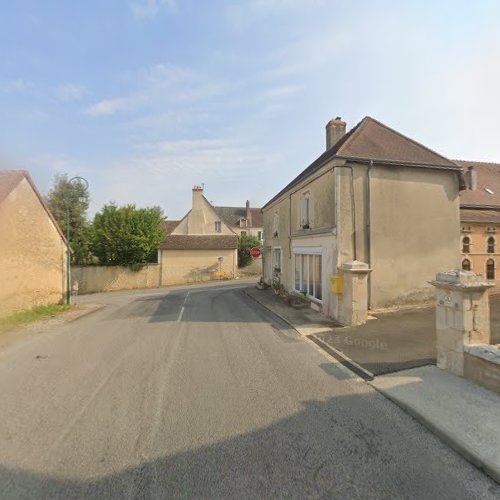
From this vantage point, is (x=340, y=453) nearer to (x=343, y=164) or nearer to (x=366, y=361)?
(x=366, y=361)

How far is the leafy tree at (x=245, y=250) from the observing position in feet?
105

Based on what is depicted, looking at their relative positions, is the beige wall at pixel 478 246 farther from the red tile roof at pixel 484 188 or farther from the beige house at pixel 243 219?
the beige house at pixel 243 219

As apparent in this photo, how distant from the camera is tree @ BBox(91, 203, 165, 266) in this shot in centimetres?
2394

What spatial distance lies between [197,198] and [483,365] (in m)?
29.6

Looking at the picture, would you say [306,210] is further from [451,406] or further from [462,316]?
[451,406]

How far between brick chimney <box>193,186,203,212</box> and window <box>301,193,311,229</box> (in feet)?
65.9

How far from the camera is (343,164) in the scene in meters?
9.58

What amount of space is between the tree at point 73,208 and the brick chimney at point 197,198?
11058mm

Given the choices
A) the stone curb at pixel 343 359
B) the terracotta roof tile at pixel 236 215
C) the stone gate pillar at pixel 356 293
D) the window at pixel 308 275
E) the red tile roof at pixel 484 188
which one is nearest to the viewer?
the stone curb at pixel 343 359

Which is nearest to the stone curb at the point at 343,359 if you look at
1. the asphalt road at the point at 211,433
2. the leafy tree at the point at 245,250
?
the asphalt road at the point at 211,433

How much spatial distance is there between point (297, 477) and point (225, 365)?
3.16 meters

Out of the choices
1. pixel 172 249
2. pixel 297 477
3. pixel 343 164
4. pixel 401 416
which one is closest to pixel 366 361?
pixel 401 416

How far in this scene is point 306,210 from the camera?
12.5m

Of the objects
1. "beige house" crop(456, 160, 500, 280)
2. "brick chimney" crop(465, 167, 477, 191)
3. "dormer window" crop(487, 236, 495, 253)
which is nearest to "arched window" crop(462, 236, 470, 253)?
"beige house" crop(456, 160, 500, 280)
